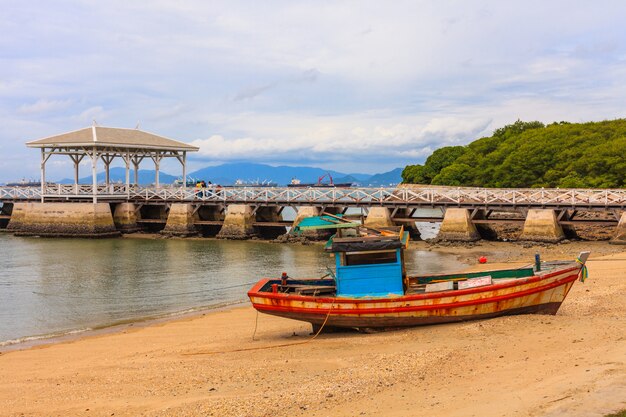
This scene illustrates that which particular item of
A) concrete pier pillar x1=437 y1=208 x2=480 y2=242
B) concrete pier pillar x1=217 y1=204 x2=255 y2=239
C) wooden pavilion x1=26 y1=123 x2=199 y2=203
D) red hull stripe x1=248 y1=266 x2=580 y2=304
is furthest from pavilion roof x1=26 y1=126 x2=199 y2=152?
red hull stripe x1=248 y1=266 x2=580 y2=304

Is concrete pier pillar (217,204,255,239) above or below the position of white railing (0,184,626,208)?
below

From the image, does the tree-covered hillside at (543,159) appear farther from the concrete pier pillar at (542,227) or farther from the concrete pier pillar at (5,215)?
the concrete pier pillar at (5,215)

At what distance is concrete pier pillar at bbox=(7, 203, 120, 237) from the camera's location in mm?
45125

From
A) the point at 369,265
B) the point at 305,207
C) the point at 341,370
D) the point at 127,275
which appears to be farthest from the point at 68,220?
the point at 341,370

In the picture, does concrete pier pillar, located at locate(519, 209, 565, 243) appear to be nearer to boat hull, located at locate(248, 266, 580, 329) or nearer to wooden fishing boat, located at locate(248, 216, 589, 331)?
wooden fishing boat, located at locate(248, 216, 589, 331)

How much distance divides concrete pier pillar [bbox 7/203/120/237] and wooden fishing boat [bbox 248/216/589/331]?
3261 cm

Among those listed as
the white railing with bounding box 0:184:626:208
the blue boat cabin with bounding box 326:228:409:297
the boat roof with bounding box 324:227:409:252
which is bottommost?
the blue boat cabin with bounding box 326:228:409:297

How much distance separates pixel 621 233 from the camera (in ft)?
103

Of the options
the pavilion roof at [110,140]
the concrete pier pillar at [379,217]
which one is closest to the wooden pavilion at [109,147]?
the pavilion roof at [110,140]

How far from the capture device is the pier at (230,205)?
114ft

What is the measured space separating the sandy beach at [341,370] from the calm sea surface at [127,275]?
12.1 feet

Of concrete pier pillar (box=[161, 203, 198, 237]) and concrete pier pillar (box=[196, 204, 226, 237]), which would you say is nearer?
concrete pier pillar (box=[161, 203, 198, 237])

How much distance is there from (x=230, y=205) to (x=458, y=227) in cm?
A: 1605

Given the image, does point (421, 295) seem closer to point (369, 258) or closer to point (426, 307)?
point (426, 307)
